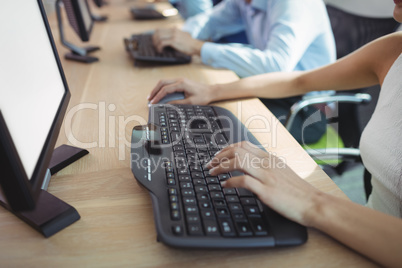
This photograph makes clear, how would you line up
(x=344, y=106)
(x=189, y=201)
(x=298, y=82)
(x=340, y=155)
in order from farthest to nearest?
(x=344, y=106) < (x=340, y=155) < (x=298, y=82) < (x=189, y=201)

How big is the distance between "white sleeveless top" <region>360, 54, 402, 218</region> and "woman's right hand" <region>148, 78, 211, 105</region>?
1.32 feet

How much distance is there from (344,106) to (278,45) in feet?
1.13

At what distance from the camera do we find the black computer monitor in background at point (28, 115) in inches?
15.3

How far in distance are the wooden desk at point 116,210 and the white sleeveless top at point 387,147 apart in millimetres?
162

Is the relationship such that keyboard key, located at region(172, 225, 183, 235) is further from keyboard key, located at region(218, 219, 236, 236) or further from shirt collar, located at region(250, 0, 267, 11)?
shirt collar, located at region(250, 0, 267, 11)

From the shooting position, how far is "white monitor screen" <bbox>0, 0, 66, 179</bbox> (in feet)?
1.36

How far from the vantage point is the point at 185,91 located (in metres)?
0.90

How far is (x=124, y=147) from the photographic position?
0.69 m

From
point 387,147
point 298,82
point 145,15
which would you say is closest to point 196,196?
point 387,147

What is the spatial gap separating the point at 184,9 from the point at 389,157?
1.80m

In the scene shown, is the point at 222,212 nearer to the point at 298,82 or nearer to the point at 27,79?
the point at 27,79

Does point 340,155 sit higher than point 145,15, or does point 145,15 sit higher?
point 145,15

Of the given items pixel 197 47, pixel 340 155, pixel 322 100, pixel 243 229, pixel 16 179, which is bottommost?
pixel 340 155

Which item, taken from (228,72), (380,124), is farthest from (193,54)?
(380,124)
